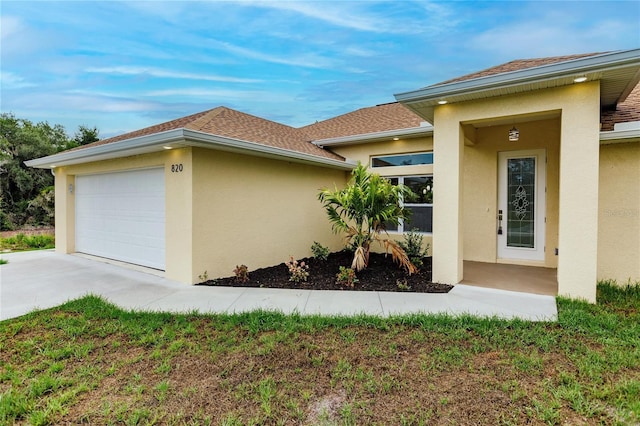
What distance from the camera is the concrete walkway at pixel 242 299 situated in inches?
203

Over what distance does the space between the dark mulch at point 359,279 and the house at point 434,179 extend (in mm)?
387

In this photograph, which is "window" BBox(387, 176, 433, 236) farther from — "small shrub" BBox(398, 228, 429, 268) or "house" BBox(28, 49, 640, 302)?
"small shrub" BBox(398, 228, 429, 268)

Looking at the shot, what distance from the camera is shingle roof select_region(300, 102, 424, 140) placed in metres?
10.2

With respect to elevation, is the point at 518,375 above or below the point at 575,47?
below

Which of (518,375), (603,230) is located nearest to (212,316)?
(518,375)

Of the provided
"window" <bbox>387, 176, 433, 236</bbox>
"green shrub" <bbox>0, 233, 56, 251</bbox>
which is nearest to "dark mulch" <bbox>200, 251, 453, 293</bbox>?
"window" <bbox>387, 176, 433, 236</bbox>

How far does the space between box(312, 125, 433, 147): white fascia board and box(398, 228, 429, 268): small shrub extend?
2.82 m

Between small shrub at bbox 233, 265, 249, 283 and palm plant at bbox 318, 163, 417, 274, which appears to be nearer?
small shrub at bbox 233, 265, 249, 283

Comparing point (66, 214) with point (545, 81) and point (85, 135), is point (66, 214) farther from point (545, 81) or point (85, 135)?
point (85, 135)

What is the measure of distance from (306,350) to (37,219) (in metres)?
22.7

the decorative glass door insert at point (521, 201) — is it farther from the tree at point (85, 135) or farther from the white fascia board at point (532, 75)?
the tree at point (85, 135)

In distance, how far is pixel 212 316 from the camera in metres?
4.96

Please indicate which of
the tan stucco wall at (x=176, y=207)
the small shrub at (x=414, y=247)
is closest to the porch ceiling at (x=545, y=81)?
the small shrub at (x=414, y=247)

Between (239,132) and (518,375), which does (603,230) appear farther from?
(239,132)
